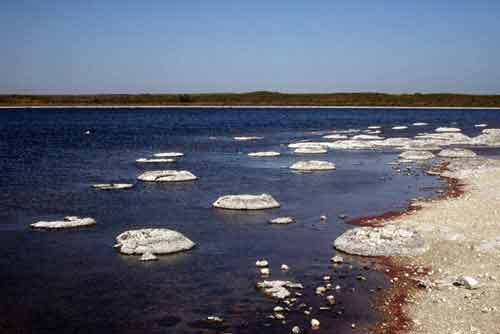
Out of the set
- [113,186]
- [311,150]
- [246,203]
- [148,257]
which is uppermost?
[246,203]

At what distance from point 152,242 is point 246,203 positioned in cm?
824

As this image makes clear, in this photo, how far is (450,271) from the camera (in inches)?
750

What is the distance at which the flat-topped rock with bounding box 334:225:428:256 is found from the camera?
21.5m

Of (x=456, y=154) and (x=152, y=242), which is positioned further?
(x=456, y=154)

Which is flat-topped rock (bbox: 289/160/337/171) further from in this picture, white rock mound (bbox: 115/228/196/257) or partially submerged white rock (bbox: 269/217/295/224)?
white rock mound (bbox: 115/228/196/257)

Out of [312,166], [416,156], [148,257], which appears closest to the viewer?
[148,257]

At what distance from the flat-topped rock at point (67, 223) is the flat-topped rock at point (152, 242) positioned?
401 centimetres

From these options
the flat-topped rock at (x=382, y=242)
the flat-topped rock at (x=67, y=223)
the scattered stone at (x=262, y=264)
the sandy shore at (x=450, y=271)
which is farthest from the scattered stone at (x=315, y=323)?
the flat-topped rock at (x=67, y=223)

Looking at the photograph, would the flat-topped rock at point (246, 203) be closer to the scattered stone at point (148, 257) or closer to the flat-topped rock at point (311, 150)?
the scattered stone at point (148, 257)

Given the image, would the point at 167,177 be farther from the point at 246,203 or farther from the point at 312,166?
the point at 312,166

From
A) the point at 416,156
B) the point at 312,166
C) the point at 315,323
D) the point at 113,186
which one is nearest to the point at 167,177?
the point at 113,186

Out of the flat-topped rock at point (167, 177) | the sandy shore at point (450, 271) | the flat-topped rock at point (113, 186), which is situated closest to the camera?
the sandy shore at point (450, 271)

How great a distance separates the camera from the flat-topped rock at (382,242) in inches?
848

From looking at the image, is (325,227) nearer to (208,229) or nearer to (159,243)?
(208,229)
